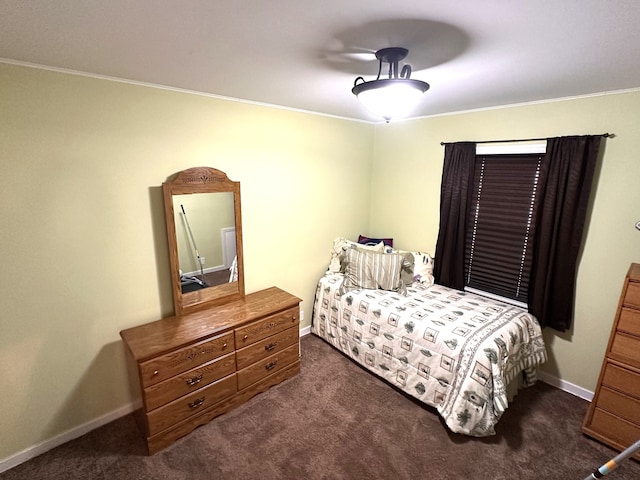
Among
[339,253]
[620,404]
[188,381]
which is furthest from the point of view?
[339,253]

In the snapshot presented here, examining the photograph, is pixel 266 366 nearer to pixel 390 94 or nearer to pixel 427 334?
pixel 427 334

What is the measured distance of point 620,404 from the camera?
1905 millimetres

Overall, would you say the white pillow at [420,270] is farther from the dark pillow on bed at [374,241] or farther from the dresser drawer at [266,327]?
the dresser drawer at [266,327]

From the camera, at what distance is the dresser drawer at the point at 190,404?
192cm

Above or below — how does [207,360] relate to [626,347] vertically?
below

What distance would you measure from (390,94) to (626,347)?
209 cm

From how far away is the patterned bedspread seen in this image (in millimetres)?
1990

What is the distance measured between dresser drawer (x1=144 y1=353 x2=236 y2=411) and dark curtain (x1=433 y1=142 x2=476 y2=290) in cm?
215

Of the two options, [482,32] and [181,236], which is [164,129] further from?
[482,32]

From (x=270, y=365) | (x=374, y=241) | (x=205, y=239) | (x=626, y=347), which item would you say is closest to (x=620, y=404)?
(x=626, y=347)

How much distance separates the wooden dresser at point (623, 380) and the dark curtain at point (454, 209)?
3.88ft

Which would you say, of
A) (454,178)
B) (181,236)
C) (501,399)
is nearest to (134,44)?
(181,236)

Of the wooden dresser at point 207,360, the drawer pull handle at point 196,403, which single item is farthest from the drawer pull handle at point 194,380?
the drawer pull handle at point 196,403

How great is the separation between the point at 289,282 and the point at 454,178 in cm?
189
